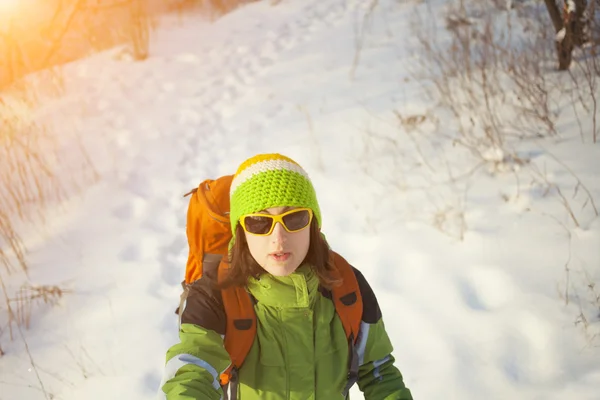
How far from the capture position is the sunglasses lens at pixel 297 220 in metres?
1.44

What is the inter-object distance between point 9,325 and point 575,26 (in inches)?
191

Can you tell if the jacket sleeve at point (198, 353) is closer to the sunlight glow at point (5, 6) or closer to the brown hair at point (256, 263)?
the brown hair at point (256, 263)

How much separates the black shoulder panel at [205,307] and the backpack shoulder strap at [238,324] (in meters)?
0.02

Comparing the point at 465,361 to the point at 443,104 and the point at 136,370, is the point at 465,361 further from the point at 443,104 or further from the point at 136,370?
the point at 443,104

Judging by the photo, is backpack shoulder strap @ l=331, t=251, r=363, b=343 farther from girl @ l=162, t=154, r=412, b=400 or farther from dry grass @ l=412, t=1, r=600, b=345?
dry grass @ l=412, t=1, r=600, b=345

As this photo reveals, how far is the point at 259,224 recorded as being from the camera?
1437mm

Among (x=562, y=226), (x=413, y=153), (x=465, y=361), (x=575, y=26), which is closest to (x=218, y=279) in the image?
(x=465, y=361)

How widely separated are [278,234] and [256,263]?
6.5 inches

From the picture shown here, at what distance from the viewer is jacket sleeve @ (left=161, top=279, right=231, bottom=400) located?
50.9 inches

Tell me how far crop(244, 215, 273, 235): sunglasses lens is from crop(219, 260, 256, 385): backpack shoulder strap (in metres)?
0.19

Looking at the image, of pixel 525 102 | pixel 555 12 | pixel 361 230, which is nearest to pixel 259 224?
pixel 361 230

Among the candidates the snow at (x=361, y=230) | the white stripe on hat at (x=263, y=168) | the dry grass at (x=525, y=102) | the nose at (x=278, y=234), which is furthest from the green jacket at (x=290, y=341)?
the dry grass at (x=525, y=102)

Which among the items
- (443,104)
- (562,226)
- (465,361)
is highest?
(443,104)

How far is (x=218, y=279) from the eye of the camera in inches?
59.6
